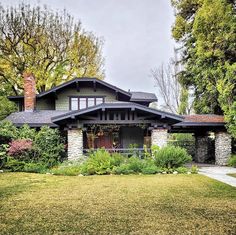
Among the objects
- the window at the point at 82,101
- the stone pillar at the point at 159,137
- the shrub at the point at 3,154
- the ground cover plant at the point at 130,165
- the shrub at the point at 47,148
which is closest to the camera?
the ground cover plant at the point at 130,165

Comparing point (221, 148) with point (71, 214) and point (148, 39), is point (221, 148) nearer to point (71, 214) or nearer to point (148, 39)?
point (71, 214)

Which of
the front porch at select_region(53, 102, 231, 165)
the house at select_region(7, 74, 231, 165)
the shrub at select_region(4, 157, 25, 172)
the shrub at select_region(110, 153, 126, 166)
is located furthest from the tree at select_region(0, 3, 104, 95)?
the shrub at select_region(110, 153, 126, 166)

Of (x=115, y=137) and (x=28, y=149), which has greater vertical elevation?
(x=115, y=137)

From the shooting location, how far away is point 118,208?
609cm

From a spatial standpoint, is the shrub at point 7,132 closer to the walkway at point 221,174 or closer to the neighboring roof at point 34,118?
the neighboring roof at point 34,118

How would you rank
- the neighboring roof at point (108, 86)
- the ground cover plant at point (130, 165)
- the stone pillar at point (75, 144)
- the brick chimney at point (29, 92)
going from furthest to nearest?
the brick chimney at point (29, 92)
the neighboring roof at point (108, 86)
the stone pillar at point (75, 144)
the ground cover plant at point (130, 165)

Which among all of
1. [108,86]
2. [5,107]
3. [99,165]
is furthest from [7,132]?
[5,107]

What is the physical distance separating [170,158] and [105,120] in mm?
4434

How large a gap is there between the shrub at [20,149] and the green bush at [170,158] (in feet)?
21.1

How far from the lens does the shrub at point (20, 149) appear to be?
13.5 metres

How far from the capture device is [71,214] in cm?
564

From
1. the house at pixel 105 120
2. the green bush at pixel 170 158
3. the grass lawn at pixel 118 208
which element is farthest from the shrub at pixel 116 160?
the grass lawn at pixel 118 208

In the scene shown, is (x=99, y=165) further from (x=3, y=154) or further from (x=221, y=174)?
(x=221, y=174)

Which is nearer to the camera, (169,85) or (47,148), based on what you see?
(47,148)
